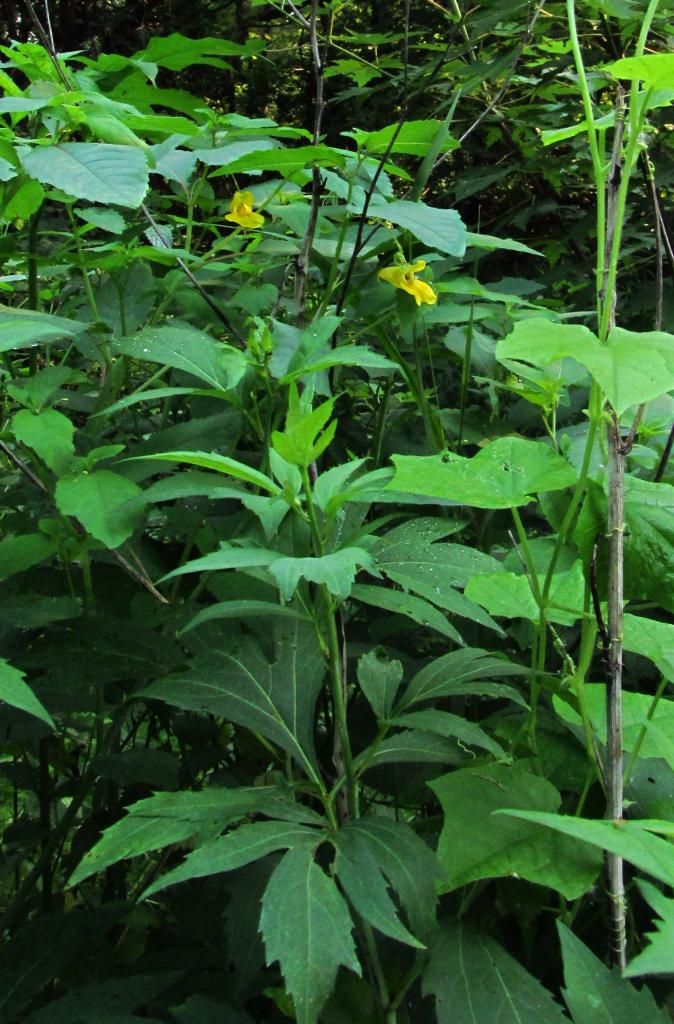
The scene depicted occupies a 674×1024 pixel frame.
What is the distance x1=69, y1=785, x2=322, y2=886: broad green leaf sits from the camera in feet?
2.27

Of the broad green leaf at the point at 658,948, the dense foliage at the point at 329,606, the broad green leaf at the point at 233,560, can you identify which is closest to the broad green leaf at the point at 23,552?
the dense foliage at the point at 329,606

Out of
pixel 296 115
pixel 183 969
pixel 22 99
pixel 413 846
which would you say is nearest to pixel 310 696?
pixel 413 846

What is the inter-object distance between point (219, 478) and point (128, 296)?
0.47 meters

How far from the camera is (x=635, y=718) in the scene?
823mm

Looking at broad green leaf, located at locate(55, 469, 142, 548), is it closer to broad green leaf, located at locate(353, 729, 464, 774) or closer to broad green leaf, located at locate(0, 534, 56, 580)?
broad green leaf, located at locate(0, 534, 56, 580)

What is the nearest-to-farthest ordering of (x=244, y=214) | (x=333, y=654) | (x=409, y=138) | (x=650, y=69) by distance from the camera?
(x=650, y=69)
(x=333, y=654)
(x=409, y=138)
(x=244, y=214)

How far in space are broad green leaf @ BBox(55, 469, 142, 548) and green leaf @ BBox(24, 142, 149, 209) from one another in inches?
10.3

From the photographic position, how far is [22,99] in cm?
90

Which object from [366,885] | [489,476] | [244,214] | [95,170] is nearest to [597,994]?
[366,885]

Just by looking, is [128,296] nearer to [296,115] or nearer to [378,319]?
[378,319]

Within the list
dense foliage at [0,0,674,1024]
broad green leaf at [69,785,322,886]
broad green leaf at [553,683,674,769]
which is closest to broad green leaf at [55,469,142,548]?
dense foliage at [0,0,674,1024]

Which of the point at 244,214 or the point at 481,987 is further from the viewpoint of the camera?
the point at 244,214

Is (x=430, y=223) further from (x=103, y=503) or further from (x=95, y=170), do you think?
(x=103, y=503)

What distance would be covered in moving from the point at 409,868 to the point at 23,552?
51 centimetres
